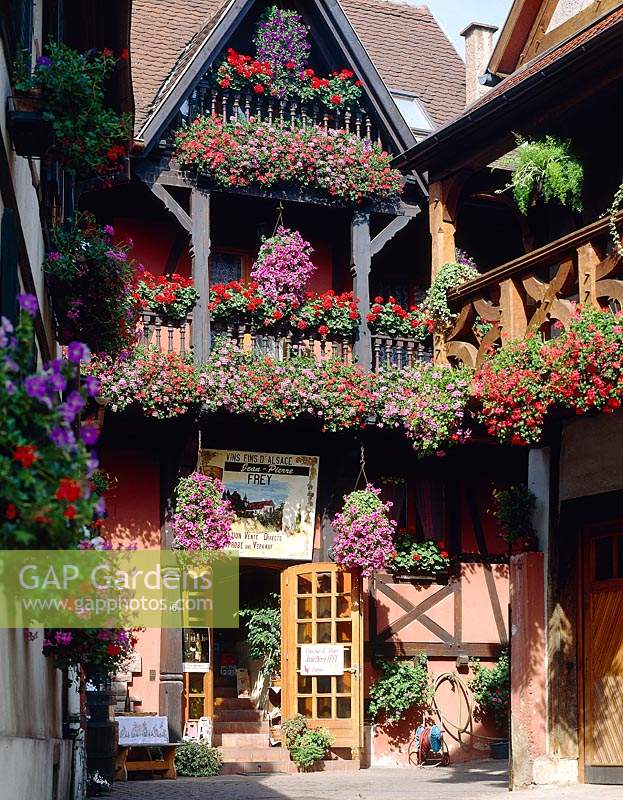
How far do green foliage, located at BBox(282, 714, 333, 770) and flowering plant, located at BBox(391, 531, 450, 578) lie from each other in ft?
8.05

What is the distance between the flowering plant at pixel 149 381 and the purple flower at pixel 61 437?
1157 cm

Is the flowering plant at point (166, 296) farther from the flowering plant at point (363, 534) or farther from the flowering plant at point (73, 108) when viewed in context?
the flowering plant at point (73, 108)

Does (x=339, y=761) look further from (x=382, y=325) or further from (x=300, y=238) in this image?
(x=300, y=238)

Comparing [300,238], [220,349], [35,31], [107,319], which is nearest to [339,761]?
[220,349]

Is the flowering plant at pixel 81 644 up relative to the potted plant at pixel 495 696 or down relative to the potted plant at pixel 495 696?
up

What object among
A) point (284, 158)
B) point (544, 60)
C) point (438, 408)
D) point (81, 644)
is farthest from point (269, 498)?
point (81, 644)

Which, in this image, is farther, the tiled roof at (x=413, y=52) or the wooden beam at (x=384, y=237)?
the tiled roof at (x=413, y=52)

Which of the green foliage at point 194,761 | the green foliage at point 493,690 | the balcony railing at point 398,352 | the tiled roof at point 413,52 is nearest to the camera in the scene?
the green foliage at point 194,761

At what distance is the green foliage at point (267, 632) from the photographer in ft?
62.7

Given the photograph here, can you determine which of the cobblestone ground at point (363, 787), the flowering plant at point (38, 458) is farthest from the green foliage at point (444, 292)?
the flowering plant at point (38, 458)

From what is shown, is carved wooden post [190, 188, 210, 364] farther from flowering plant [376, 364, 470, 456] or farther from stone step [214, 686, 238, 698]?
stone step [214, 686, 238, 698]

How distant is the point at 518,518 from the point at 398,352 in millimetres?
5008

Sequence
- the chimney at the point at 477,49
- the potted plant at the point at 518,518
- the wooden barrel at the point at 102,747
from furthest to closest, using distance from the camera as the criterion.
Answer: the chimney at the point at 477,49, the wooden barrel at the point at 102,747, the potted plant at the point at 518,518

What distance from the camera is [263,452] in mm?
18781
